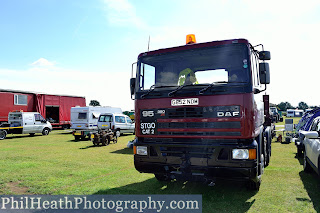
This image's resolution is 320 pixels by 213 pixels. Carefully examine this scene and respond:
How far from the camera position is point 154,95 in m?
5.27

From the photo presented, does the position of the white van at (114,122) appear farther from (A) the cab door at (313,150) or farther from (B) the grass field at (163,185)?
(A) the cab door at (313,150)

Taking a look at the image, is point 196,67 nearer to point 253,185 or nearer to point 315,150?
point 253,185

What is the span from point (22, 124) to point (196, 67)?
19402mm

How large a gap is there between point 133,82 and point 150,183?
8.58 ft

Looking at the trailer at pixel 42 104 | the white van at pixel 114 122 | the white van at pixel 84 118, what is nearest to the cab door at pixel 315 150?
the white van at pixel 114 122

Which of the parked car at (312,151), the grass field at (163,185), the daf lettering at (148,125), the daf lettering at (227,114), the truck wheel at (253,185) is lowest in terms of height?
the grass field at (163,185)

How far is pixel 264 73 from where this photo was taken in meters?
5.12

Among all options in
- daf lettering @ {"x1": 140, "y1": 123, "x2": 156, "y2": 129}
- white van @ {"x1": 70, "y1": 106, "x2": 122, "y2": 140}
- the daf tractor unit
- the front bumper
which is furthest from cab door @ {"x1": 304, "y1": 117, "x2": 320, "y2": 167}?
white van @ {"x1": 70, "y1": 106, "x2": 122, "y2": 140}

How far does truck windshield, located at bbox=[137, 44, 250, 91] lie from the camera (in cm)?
475

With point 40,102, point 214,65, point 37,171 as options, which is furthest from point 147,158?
point 40,102

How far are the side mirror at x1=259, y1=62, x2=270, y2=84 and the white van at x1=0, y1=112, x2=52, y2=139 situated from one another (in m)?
20.2

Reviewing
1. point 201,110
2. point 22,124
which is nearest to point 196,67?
point 201,110

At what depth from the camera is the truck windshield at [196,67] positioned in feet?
15.6

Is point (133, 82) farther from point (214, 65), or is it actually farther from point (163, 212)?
point (163, 212)
